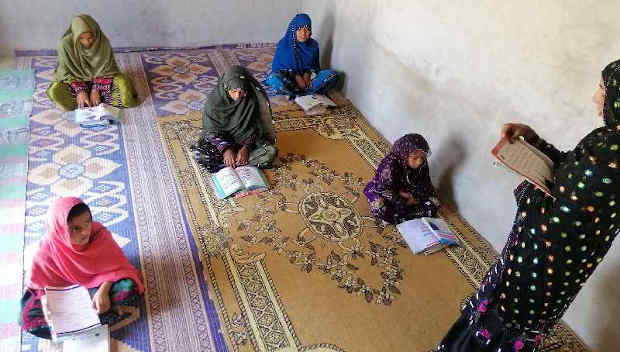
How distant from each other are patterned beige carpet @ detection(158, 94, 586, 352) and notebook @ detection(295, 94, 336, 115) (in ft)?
2.33

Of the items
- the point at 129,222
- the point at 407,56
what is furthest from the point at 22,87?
the point at 407,56

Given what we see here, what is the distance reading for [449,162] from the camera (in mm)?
3135

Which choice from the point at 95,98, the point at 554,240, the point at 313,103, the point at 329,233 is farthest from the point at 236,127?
the point at 554,240

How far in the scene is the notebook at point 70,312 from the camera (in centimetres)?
195

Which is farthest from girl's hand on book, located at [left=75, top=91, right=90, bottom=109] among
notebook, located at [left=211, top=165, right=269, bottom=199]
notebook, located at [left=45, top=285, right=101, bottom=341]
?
notebook, located at [left=45, top=285, right=101, bottom=341]

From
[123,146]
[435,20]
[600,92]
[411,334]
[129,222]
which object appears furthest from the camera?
[123,146]

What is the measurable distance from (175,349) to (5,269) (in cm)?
104

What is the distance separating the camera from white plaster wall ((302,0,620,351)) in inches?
85.1

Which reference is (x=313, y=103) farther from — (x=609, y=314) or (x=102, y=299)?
(x=609, y=314)

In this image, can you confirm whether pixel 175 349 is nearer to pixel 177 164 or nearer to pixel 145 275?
pixel 145 275

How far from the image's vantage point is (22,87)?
13.1 feet

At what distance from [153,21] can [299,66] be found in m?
1.76

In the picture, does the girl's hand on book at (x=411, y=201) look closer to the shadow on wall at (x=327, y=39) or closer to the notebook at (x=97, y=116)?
the shadow on wall at (x=327, y=39)

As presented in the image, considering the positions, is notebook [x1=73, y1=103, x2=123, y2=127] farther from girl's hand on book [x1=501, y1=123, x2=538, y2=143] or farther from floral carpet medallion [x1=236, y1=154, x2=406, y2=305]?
girl's hand on book [x1=501, y1=123, x2=538, y2=143]
